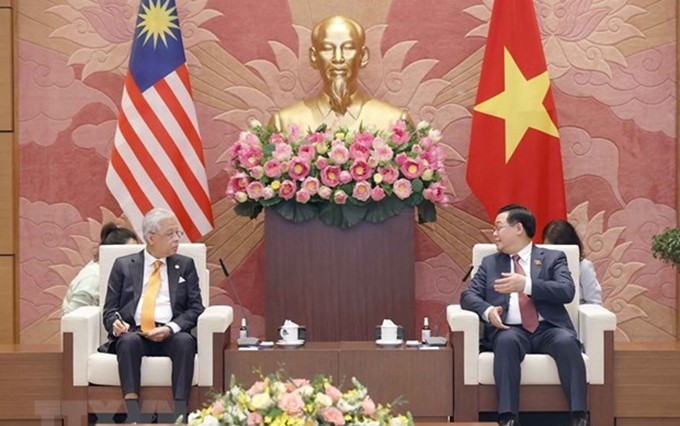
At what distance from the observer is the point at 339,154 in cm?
667

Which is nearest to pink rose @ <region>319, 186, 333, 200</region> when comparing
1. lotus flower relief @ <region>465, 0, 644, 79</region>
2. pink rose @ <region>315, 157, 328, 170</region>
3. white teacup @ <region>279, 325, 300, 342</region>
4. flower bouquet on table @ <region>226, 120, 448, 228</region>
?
flower bouquet on table @ <region>226, 120, 448, 228</region>

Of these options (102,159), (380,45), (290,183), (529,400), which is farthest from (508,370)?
(102,159)

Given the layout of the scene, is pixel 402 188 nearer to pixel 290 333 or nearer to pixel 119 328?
pixel 290 333

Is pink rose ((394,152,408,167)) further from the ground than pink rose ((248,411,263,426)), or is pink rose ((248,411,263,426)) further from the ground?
pink rose ((394,152,408,167))

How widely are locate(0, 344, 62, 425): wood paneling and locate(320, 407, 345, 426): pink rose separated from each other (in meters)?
3.05

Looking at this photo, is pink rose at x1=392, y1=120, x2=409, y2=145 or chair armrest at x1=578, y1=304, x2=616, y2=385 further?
pink rose at x1=392, y1=120, x2=409, y2=145

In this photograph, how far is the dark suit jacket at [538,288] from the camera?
6.10 metres

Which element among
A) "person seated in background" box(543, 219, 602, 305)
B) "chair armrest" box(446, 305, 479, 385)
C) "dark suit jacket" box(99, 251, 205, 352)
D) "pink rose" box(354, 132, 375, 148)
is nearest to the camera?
"chair armrest" box(446, 305, 479, 385)

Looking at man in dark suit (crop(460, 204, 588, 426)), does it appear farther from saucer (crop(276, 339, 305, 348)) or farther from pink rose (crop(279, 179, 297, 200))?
pink rose (crop(279, 179, 297, 200))

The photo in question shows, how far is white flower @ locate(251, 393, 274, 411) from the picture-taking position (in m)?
3.48

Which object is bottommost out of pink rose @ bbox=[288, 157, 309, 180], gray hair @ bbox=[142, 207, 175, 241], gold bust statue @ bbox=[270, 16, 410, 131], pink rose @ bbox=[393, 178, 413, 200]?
gray hair @ bbox=[142, 207, 175, 241]

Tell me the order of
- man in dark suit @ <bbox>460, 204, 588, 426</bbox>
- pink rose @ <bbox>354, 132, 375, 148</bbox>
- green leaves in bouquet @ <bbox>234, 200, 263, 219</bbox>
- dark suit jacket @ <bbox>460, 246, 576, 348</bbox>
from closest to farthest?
man in dark suit @ <bbox>460, 204, 588, 426</bbox>
dark suit jacket @ <bbox>460, 246, 576, 348</bbox>
pink rose @ <bbox>354, 132, 375, 148</bbox>
green leaves in bouquet @ <bbox>234, 200, 263, 219</bbox>

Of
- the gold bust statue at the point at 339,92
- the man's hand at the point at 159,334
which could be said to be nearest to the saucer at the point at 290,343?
the man's hand at the point at 159,334

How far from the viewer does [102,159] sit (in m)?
8.09
